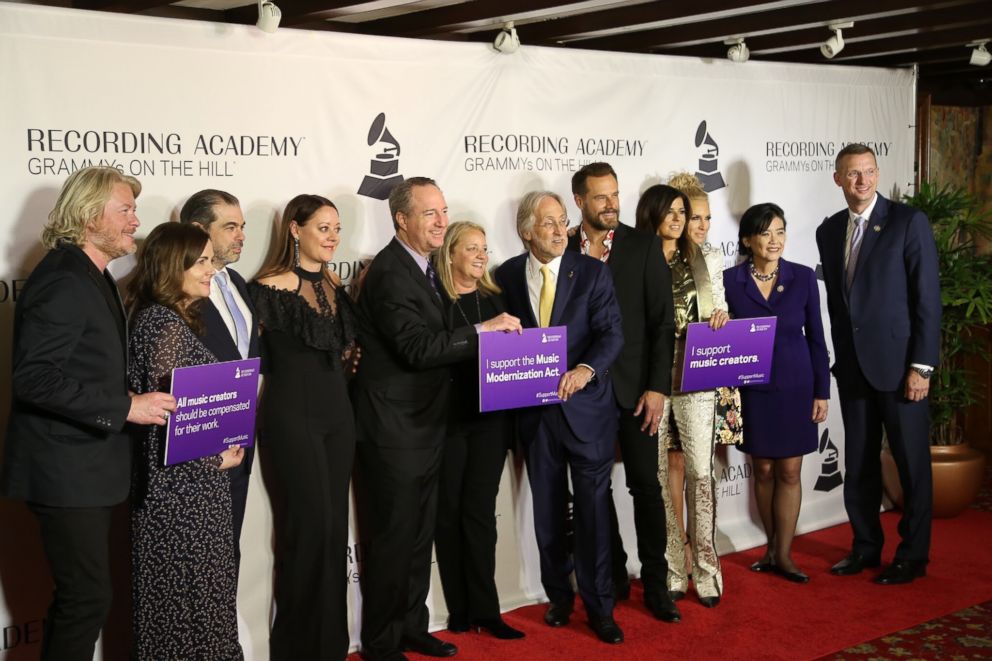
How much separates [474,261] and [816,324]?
6.24 ft

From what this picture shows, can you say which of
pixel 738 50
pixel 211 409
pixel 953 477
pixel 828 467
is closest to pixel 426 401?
pixel 211 409

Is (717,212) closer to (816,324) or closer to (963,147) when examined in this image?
(816,324)

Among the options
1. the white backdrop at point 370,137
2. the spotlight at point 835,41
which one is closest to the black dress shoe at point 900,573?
the white backdrop at point 370,137

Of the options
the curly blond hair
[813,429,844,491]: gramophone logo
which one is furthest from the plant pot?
the curly blond hair

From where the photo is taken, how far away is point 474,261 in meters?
4.57

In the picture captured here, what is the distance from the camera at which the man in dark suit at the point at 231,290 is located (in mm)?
4102

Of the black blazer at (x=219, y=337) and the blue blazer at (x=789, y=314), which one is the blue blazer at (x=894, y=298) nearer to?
the blue blazer at (x=789, y=314)

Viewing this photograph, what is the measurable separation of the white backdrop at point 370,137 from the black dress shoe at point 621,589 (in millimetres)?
412

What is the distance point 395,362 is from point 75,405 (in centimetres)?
138

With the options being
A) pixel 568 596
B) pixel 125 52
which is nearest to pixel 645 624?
pixel 568 596

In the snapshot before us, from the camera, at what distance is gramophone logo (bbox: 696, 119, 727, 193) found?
6.11m

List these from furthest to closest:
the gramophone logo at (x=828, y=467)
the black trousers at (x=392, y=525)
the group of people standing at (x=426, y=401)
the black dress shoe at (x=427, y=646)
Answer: the gramophone logo at (x=828, y=467)
the black dress shoe at (x=427, y=646)
the black trousers at (x=392, y=525)
the group of people standing at (x=426, y=401)

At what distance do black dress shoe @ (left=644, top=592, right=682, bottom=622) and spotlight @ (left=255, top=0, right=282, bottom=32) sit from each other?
2.93 metres

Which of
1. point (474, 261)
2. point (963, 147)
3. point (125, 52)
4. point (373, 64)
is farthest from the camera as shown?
point (963, 147)
